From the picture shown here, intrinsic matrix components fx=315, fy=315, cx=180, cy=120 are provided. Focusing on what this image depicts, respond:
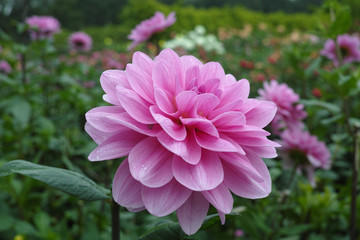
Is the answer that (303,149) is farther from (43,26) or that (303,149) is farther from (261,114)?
(43,26)

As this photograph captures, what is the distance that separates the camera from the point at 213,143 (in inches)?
19.4

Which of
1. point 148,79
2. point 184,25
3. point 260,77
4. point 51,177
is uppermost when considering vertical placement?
point 148,79

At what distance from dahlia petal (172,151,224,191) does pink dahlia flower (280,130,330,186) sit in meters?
0.75

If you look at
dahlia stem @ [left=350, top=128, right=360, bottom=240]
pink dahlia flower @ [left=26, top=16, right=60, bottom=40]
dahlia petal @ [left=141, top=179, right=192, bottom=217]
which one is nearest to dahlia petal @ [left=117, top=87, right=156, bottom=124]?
dahlia petal @ [left=141, top=179, right=192, bottom=217]

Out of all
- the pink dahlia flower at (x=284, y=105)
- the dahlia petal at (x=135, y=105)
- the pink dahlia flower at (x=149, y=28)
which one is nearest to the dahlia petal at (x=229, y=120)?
the dahlia petal at (x=135, y=105)

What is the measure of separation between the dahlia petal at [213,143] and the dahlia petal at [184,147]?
0.05ft

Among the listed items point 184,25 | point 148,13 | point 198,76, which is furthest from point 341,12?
point 184,25

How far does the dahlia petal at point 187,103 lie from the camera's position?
504mm

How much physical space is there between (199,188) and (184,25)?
29.5 feet

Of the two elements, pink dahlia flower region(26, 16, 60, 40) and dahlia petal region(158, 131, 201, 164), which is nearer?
dahlia petal region(158, 131, 201, 164)

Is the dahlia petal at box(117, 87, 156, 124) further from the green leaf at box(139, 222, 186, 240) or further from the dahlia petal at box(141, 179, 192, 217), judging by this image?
the green leaf at box(139, 222, 186, 240)

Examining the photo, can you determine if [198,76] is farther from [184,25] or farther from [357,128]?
[184,25]

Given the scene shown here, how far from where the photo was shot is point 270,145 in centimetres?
49

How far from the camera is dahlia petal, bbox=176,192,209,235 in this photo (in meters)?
0.46
